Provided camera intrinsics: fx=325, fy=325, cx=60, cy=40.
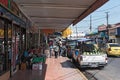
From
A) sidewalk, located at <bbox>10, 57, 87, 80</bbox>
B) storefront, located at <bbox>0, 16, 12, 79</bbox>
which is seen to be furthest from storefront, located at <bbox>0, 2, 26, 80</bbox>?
sidewalk, located at <bbox>10, 57, 87, 80</bbox>

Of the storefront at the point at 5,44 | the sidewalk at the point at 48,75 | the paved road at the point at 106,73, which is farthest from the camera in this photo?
the paved road at the point at 106,73

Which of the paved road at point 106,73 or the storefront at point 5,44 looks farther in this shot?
the paved road at point 106,73

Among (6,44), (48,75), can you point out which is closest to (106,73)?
(48,75)

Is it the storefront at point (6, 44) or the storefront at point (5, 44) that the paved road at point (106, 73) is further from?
the storefront at point (5, 44)

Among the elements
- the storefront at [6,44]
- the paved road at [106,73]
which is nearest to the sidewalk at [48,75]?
the storefront at [6,44]

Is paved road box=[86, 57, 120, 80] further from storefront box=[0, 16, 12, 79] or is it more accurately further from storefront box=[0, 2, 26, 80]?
storefront box=[0, 16, 12, 79]

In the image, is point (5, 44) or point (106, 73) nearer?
point (5, 44)

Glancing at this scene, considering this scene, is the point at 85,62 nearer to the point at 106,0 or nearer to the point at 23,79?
the point at 23,79

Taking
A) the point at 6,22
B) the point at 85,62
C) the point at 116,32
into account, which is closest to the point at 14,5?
the point at 6,22

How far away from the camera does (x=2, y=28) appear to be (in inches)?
494

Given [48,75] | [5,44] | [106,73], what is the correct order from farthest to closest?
[106,73], [48,75], [5,44]

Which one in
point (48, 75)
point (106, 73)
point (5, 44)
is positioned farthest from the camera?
point (106, 73)

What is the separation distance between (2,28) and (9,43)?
164 cm

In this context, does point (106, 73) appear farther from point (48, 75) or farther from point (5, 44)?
point (5, 44)
